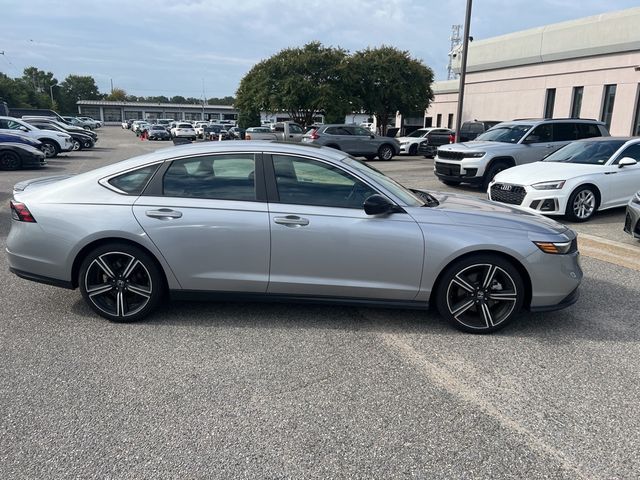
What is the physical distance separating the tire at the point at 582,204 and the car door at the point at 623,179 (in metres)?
0.40

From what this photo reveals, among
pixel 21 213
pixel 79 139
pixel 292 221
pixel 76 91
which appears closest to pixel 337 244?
pixel 292 221

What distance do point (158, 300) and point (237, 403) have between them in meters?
1.55

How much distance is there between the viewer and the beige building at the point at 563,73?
77.9ft

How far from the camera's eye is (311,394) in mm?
3330

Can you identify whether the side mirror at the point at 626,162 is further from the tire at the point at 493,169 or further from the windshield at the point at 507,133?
the windshield at the point at 507,133

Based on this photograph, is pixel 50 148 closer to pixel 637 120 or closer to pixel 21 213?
pixel 21 213

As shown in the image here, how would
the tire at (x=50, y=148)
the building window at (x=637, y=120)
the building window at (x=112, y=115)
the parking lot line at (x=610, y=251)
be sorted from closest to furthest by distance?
the parking lot line at (x=610, y=251)
the tire at (x=50, y=148)
the building window at (x=637, y=120)
the building window at (x=112, y=115)

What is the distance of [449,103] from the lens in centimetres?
4053

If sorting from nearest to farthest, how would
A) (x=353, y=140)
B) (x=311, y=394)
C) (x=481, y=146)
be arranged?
(x=311, y=394) → (x=481, y=146) → (x=353, y=140)

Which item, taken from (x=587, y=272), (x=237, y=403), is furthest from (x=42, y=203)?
(x=587, y=272)

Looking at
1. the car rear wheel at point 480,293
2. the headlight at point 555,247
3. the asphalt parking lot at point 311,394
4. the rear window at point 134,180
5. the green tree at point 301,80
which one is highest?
the green tree at point 301,80

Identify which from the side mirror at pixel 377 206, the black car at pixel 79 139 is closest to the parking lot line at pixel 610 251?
the side mirror at pixel 377 206

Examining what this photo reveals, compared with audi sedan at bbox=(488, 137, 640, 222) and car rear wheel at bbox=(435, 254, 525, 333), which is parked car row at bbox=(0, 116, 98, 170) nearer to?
audi sedan at bbox=(488, 137, 640, 222)

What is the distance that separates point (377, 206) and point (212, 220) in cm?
137
